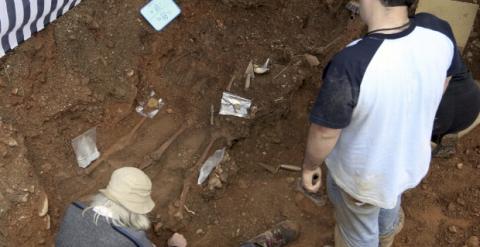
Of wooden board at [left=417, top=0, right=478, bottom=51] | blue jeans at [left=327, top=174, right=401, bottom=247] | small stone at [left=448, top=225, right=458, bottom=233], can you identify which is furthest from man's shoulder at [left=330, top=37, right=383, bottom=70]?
wooden board at [left=417, top=0, right=478, bottom=51]

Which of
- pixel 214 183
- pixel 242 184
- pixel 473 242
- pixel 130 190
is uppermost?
pixel 130 190

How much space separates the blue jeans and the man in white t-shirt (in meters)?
0.08

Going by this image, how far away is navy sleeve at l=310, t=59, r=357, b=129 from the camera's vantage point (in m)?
2.43

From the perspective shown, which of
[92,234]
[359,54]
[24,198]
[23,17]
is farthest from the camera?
[23,17]

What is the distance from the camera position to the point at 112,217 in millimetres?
2797

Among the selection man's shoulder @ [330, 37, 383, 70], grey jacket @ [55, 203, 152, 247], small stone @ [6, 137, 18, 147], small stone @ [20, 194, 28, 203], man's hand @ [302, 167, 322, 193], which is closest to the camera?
man's shoulder @ [330, 37, 383, 70]

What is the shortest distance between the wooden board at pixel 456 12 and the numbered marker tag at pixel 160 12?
2.06 meters

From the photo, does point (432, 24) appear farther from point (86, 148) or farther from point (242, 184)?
point (86, 148)

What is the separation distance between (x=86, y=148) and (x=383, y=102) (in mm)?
2621

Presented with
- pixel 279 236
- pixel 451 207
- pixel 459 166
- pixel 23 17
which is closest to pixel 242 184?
pixel 279 236

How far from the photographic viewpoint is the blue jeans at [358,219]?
9.95 feet

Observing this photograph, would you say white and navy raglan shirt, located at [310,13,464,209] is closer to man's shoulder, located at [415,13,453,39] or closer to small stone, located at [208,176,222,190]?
man's shoulder, located at [415,13,453,39]

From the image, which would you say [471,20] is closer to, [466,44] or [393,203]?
[466,44]

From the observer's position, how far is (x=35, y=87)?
162 inches
